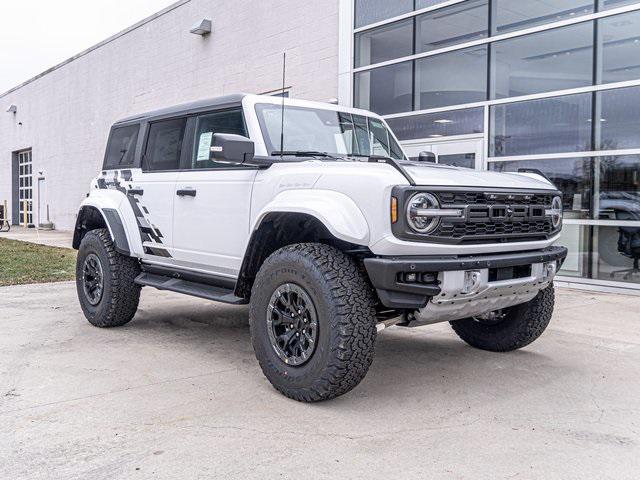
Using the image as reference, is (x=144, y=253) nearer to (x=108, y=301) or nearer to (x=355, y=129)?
(x=108, y=301)

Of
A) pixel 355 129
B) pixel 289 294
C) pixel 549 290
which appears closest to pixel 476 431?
pixel 289 294

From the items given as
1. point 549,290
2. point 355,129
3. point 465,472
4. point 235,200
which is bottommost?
point 465,472

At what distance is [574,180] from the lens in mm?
9156

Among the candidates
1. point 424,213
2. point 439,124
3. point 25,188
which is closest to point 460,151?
point 439,124

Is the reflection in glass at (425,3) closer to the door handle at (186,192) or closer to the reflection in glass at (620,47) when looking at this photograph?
the reflection in glass at (620,47)

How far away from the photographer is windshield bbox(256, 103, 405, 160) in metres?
4.53

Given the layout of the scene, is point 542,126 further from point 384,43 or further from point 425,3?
point 384,43

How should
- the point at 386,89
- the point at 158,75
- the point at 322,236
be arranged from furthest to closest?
the point at 158,75 < the point at 386,89 < the point at 322,236

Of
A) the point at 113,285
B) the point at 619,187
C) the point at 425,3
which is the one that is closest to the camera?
the point at 113,285

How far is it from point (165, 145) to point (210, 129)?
2.10 feet

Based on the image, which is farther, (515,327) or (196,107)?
(196,107)

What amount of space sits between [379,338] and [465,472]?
9.15ft

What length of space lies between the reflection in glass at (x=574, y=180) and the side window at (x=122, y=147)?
5.62 meters

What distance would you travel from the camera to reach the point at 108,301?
5.57 meters
